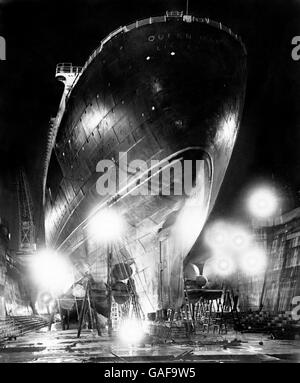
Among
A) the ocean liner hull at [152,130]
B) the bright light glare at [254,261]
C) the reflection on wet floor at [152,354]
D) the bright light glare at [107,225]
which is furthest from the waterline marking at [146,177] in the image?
the bright light glare at [254,261]

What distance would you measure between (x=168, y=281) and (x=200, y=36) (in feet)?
26.1

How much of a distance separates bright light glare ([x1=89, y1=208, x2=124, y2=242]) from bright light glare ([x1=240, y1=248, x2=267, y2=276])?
7.71 m

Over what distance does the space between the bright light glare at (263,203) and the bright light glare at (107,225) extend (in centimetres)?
825

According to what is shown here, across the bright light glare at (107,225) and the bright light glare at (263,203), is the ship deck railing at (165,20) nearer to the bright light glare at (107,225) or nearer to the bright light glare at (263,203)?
the bright light glare at (107,225)

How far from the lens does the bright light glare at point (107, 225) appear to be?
13523 millimetres

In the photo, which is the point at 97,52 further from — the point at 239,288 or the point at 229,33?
the point at 239,288

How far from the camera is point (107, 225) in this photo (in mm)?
13648

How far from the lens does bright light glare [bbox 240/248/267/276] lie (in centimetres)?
1834

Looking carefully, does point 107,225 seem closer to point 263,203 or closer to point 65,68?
point 263,203

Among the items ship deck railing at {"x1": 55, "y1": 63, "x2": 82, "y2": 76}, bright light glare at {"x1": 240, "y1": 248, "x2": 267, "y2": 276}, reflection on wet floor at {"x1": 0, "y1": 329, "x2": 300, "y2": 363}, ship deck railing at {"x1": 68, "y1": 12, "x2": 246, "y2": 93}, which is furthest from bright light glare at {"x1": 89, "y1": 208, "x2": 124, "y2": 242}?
ship deck railing at {"x1": 55, "y1": 63, "x2": 82, "y2": 76}

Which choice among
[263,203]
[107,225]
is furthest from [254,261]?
[107,225]

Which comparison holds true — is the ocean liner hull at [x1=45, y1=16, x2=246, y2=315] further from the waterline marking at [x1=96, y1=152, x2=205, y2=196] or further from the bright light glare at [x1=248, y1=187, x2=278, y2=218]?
the bright light glare at [x1=248, y1=187, x2=278, y2=218]

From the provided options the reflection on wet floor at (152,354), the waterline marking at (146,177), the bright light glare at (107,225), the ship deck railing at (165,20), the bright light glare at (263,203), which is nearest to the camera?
the reflection on wet floor at (152,354)
